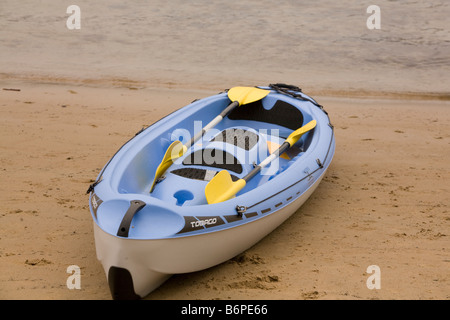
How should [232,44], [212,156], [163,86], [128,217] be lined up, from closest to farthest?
[128,217] < [212,156] < [163,86] < [232,44]

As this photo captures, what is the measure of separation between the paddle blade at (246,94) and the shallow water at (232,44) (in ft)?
11.7

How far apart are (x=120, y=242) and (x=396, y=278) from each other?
6.54ft

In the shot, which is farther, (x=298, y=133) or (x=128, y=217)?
(x=298, y=133)

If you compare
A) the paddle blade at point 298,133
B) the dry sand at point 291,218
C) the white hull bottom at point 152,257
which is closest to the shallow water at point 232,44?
the dry sand at point 291,218

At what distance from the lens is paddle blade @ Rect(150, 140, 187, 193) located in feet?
14.5

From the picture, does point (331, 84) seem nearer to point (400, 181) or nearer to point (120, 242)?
point (400, 181)

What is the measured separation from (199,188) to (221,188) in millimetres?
223

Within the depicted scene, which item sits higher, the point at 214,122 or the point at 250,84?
the point at 214,122

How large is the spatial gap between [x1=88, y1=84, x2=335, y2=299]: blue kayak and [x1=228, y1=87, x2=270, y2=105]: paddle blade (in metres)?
0.09

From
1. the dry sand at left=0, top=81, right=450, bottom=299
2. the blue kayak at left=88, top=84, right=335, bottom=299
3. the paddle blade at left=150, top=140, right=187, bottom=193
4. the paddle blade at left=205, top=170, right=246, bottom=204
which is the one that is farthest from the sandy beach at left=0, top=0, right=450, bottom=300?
the paddle blade at left=150, top=140, right=187, bottom=193

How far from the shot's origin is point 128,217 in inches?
134

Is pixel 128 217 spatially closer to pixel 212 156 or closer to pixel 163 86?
pixel 212 156

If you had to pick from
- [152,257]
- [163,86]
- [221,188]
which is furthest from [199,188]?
[163,86]

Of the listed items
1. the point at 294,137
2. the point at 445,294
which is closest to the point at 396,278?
the point at 445,294
